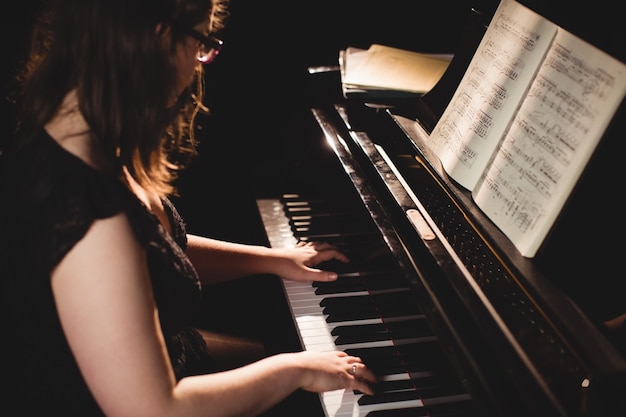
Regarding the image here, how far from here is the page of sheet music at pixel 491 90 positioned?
4.75 ft

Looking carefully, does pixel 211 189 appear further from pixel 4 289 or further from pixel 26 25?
pixel 4 289

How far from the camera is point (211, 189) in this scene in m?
2.65

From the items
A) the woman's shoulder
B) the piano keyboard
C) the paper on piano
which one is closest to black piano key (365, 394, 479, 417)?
the piano keyboard

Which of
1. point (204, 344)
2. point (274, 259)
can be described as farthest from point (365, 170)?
point (204, 344)

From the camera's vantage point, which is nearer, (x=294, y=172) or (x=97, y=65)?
(x=97, y=65)

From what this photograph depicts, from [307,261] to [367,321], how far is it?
33 centimetres

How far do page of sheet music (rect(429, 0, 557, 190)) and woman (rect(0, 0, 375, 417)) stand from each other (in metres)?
0.68

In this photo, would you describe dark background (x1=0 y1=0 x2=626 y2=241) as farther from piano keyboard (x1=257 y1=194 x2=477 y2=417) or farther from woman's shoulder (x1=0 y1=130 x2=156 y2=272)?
woman's shoulder (x1=0 y1=130 x2=156 y2=272)

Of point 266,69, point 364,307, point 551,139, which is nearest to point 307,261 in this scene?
point 364,307

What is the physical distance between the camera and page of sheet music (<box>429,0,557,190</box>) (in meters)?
1.45

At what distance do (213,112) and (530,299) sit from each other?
1.69 m

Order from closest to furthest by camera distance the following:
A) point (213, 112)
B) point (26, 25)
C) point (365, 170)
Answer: point (365, 170) < point (26, 25) < point (213, 112)

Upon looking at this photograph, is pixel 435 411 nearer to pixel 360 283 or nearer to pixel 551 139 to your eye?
pixel 360 283

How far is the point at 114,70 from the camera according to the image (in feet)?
3.93
